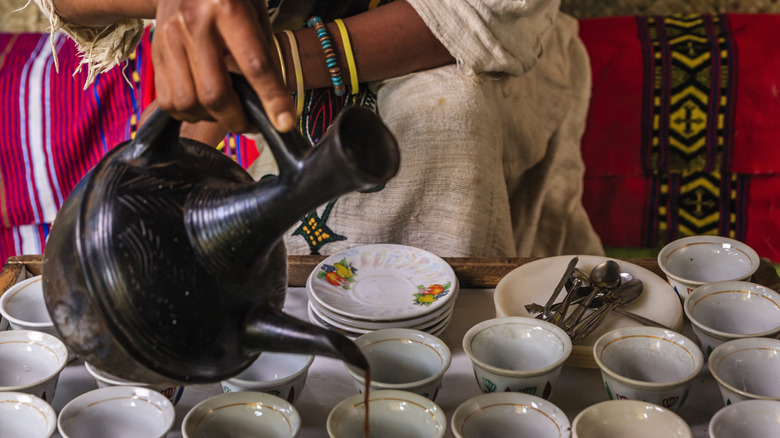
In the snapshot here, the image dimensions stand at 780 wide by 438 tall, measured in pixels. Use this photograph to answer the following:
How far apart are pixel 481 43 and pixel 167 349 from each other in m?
0.77

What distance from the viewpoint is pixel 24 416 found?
0.81 m

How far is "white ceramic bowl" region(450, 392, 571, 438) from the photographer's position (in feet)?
2.60

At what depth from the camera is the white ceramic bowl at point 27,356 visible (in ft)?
2.98

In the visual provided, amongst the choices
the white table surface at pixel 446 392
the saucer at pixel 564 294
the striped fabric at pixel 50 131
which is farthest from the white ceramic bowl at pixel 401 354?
the striped fabric at pixel 50 131

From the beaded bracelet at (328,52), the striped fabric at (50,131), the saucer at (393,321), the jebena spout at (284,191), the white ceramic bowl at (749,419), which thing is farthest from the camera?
the striped fabric at (50,131)

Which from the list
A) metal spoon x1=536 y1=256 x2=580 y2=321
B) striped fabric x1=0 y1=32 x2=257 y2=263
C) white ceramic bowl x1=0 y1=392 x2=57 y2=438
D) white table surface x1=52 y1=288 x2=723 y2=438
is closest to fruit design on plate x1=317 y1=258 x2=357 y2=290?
white table surface x1=52 y1=288 x2=723 y2=438

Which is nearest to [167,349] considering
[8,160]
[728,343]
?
[728,343]

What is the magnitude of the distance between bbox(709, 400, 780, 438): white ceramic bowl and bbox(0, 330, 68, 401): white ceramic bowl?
0.68 m

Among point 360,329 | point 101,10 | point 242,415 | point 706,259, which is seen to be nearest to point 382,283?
point 360,329

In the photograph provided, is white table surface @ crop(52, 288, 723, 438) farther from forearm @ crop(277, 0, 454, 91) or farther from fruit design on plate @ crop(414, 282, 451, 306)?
forearm @ crop(277, 0, 454, 91)

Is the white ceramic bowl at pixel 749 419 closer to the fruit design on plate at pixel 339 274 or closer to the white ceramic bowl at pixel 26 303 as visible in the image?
the fruit design on plate at pixel 339 274

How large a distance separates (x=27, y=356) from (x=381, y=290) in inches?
17.4

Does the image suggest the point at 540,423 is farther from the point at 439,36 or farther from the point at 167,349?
the point at 439,36

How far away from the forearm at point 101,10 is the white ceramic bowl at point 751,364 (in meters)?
0.82
